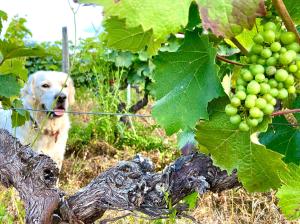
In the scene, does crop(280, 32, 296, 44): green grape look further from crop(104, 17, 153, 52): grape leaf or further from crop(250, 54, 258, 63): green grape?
crop(104, 17, 153, 52): grape leaf

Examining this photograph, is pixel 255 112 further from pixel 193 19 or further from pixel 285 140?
pixel 285 140

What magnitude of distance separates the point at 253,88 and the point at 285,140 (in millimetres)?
386

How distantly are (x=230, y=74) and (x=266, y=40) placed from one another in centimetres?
36

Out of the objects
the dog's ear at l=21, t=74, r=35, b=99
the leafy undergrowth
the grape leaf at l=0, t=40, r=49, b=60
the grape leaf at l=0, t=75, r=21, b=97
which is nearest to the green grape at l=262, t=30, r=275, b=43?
the grape leaf at l=0, t=40, r=49, b=60

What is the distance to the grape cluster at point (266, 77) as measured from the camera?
0.63m

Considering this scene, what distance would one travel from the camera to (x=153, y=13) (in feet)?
1.82

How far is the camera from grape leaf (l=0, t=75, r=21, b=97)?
1.62 metres

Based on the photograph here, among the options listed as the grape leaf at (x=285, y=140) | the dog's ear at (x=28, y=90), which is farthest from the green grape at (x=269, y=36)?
the dog's ear at (x=28, y=90)

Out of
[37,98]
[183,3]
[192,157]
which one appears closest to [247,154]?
[183,3]

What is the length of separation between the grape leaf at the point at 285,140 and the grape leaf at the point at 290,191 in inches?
3.7

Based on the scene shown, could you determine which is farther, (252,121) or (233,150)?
(233,150)

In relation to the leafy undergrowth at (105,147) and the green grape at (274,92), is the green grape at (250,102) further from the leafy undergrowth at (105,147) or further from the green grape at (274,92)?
the leafy undergrowth at (105,147)

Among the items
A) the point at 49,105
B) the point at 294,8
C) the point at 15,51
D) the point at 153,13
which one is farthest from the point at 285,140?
the point at 49,105

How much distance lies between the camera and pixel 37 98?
4.80 m
